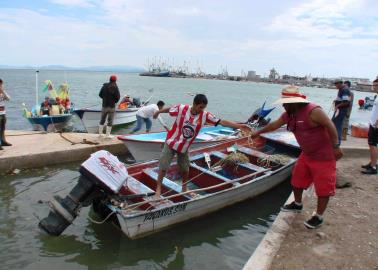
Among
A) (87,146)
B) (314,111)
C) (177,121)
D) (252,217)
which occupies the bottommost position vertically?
(252,217)

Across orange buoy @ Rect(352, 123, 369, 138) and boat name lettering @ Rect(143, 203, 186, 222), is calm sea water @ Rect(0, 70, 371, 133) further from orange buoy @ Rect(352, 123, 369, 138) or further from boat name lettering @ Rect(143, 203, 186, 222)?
boat name lettering @ Rect(143, 203, 186, 222)

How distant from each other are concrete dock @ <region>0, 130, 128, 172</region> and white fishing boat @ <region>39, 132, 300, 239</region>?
3.25 metres

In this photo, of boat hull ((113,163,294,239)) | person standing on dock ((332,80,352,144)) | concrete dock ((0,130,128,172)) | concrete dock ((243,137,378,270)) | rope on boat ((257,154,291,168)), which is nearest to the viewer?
concrete dock ((243,137,378,270))

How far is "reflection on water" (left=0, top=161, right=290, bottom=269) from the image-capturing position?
211 inches

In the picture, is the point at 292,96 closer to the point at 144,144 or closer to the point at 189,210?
the point at 189,210

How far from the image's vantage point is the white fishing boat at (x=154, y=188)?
4965mm

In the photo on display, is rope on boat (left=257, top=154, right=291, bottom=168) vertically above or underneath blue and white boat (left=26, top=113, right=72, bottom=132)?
above

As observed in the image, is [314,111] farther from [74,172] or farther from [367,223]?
[74,172]

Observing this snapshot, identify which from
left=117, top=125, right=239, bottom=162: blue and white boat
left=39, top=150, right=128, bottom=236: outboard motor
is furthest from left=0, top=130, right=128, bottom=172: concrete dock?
left=39, top=150, right=128, bottom=236: outboard motor

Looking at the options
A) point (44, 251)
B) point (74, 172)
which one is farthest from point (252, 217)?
point (74, 172)

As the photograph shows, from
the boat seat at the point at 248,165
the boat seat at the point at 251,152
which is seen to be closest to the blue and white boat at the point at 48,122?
the boat seat at the point at 248,165

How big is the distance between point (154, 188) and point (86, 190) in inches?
82.0

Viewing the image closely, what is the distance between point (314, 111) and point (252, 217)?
3350mm

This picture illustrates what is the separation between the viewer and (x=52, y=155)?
30.6 ft
